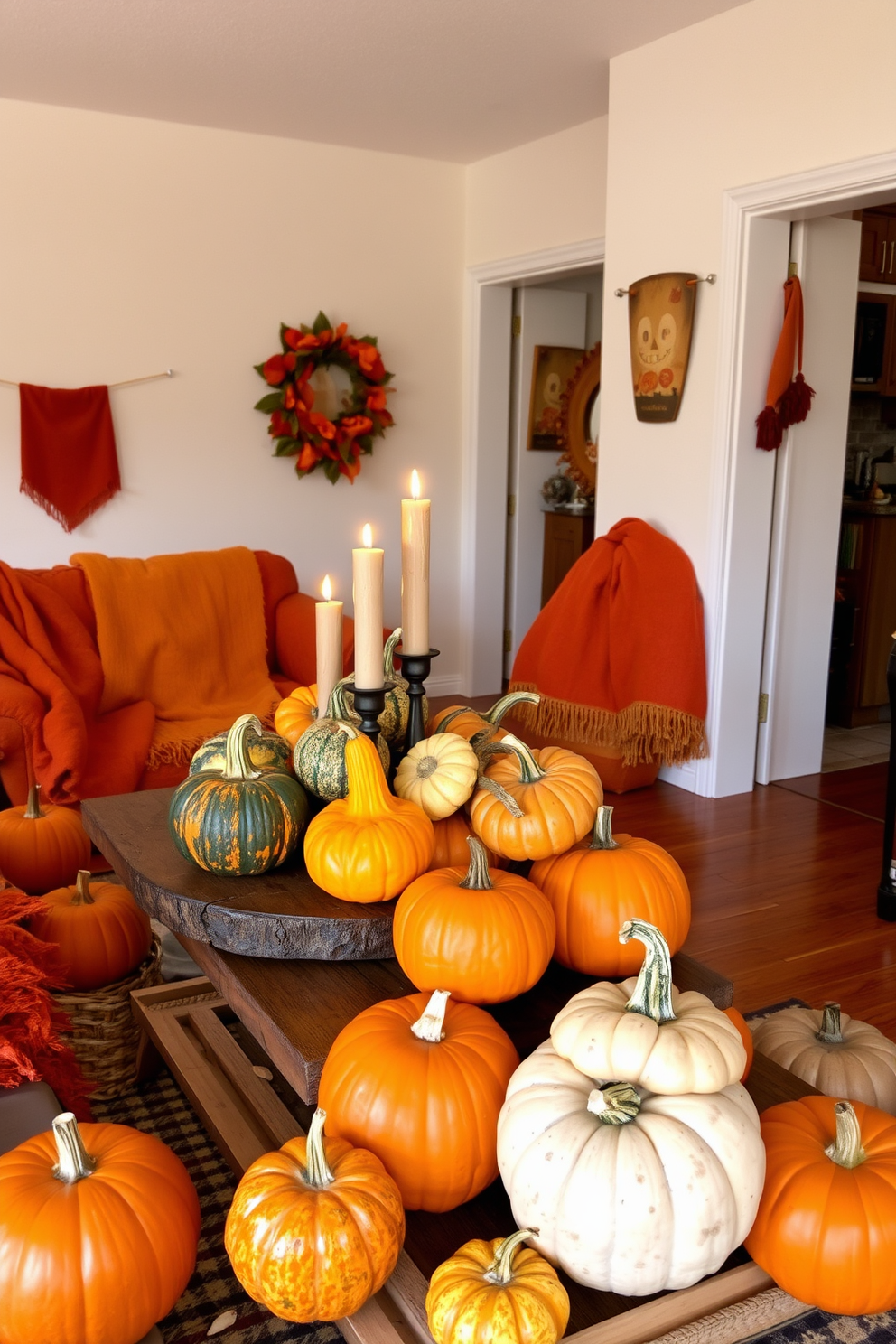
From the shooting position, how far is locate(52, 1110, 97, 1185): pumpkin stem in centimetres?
115

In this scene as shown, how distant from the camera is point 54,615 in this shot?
11.8ft

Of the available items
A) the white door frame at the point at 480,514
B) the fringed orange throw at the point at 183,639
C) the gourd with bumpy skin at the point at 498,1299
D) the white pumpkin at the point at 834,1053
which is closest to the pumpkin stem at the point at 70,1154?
the gourd with bumpy skin at the point at 498,1299

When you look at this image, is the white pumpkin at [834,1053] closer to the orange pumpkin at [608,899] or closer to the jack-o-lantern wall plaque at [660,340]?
the orange pumpkin at [608,899]

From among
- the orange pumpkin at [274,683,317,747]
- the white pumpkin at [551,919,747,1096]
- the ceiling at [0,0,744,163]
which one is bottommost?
the white pumpkin at [551,919,747,1096]

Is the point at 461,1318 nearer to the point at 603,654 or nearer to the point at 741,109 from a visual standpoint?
the point at 603,654

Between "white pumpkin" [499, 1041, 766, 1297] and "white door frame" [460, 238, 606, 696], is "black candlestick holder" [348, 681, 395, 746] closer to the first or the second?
"white pumpkin" [499, 1041, 766, 1297]

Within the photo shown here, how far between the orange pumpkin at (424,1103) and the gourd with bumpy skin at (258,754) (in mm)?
515

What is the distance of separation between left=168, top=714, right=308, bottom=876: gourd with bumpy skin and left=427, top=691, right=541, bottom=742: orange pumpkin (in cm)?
27

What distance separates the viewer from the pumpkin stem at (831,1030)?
1.72m

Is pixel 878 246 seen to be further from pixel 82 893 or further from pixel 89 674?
pixel 82 893

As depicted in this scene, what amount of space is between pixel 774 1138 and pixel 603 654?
293 centimetres

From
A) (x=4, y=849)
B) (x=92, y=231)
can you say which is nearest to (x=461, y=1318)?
(x=4, y=849)

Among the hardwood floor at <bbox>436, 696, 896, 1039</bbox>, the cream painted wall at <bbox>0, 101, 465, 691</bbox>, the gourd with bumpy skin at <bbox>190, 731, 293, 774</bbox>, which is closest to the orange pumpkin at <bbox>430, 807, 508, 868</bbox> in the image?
the gourd with bumpy skin at <bbox>190, 731, 293, 774</bbox>

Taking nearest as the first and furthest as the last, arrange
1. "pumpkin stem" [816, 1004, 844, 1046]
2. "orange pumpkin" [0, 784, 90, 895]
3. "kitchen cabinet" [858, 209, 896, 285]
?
"pumpkin stem" [816, 1004, 844, 1046] → "orange pumpkin" [0, 784, 90, 895] → "kitchen cabinet" [858, 209, 896, 285]
